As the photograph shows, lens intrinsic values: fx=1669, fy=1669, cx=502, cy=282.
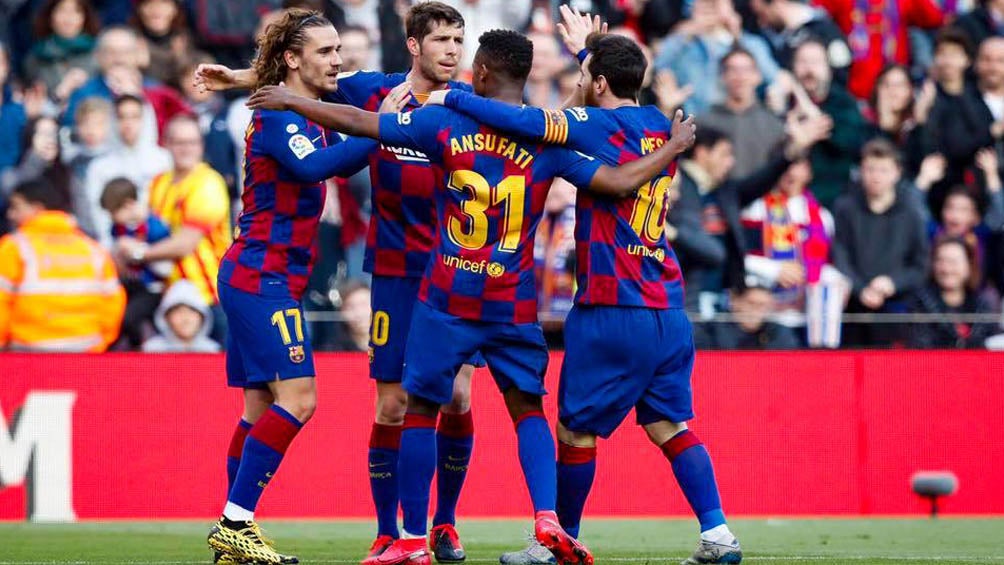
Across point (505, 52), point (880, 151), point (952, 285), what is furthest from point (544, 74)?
point (505, 52)

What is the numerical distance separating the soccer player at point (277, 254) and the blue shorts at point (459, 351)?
62cm

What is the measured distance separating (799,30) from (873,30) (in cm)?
90

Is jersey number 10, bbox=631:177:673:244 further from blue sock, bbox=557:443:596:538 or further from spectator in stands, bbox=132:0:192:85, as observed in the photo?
spectator in stands, bbox=132:0:192:85

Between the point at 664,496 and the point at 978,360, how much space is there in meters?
2.50

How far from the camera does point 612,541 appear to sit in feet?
32.6

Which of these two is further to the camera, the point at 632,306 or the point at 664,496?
the point at 664,496

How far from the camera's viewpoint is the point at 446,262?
24.8 ft

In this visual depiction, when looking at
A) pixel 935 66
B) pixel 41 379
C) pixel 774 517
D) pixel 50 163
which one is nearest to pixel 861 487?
pixel 774 517

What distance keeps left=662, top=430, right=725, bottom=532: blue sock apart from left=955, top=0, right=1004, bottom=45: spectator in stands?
9.02m

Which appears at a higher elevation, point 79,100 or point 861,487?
point 79,100

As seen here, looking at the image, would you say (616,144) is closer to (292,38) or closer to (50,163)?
(292,38)

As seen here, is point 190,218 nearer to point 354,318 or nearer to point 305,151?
point 354,318

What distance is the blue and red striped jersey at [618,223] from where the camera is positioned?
25.3ft

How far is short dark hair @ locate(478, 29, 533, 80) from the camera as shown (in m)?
7.57
